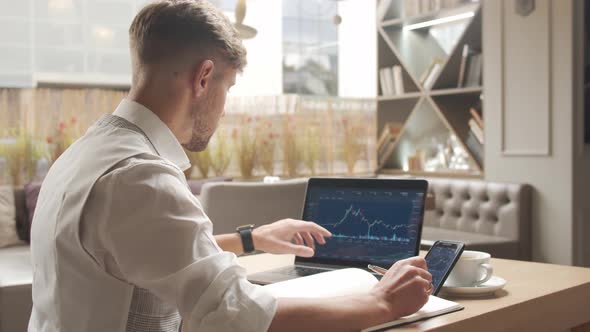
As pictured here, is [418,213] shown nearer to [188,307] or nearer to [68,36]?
[188,307]

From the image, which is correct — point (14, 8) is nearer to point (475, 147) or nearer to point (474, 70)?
point (474, 70)

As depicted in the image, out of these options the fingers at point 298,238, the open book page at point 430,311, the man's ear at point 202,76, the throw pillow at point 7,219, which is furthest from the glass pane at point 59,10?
the open book page at point 430,311

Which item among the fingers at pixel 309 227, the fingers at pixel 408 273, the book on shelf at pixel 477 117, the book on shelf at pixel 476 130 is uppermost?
the book on shelf at pixel 477 117

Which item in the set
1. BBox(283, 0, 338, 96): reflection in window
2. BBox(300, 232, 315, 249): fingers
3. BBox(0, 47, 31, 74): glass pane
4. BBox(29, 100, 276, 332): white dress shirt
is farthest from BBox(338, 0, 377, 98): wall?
BBox(29, 100, 276, 332): white dress shirt

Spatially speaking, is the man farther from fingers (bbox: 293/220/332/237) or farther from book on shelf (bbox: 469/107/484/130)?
book on shelf (bbox: 469/107/484/130)

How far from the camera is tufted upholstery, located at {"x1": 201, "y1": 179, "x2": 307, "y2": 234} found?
271cm

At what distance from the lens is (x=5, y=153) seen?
3.81 m

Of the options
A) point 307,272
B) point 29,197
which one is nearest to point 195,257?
point 307,272

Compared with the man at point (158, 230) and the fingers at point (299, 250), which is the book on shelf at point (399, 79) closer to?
the fingers at point (299, 250)

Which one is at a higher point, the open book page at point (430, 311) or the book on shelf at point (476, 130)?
the book on shelf at point (476, 130)

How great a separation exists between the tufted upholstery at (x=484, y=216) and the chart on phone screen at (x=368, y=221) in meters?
2.17

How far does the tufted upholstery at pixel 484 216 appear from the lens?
3.70 m

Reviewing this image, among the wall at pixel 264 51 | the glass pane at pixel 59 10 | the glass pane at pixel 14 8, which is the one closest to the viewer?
the glass pane at pixel 14 8

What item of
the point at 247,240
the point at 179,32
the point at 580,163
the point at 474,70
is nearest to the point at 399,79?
A: the point at 474,70
